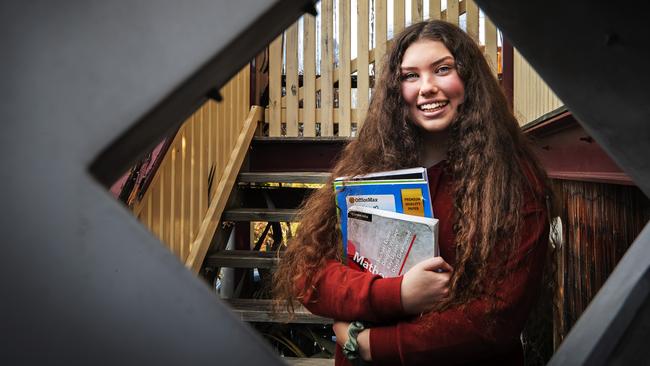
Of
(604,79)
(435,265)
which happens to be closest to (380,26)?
(435,265)

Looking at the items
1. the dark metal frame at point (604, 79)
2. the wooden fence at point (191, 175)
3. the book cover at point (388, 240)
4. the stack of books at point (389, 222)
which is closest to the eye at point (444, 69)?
the stack of books at point (389, 222)

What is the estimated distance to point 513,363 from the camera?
3.66ft

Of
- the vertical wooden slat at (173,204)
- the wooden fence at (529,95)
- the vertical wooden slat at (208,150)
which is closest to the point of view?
the wooden fence at (529,95)

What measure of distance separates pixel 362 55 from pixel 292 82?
703mm

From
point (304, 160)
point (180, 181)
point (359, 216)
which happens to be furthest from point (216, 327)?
point (304, 160)

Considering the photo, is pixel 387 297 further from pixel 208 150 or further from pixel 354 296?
pixel 208 150

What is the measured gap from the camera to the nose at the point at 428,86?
1.17 metres

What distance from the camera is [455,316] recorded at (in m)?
1.01

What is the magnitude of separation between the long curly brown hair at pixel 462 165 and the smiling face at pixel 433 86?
2cm

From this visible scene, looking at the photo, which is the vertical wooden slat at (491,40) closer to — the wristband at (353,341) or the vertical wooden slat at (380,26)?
the vertical wooden slat at (380,26)

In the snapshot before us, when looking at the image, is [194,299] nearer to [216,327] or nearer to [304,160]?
[216,327]

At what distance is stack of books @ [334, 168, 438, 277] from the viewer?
104cm

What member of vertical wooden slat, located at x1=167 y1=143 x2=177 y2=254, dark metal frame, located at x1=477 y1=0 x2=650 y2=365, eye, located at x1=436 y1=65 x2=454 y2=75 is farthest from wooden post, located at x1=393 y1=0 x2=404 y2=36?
dark metal frame, located at x1=477 y1=0 x2=650 y2=365

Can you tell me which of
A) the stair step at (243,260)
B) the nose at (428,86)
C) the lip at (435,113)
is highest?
the nose at (428,86)
